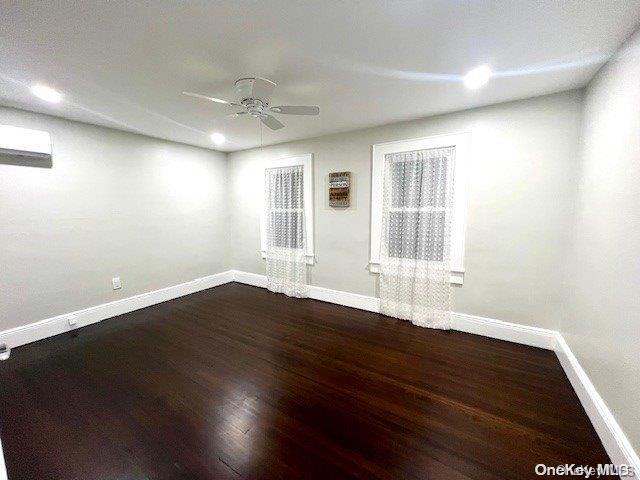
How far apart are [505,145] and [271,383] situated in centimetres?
302

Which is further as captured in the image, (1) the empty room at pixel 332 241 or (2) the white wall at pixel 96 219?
(2) the white wall at pixel 96 219

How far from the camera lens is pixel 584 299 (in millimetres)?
1946

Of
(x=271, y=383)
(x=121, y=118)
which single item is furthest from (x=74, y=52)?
(x=271, y=383)

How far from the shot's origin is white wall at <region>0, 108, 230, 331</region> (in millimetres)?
2648

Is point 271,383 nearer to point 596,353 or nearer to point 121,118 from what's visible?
point 596,353

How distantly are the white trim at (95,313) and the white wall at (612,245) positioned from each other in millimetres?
4259

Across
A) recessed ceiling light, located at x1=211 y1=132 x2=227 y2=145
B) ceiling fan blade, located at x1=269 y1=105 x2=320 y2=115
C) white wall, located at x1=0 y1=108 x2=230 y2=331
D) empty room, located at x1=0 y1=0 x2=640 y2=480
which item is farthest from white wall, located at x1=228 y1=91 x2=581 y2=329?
white wall, located at x1=0 y1=108 x2=230 y2=331

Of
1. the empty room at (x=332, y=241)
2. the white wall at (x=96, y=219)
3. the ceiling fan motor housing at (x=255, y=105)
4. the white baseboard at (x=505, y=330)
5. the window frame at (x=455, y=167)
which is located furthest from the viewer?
the window frame at (x=455, y=167)

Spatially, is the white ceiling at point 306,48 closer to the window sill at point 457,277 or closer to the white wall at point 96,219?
the white wall at point 96,219

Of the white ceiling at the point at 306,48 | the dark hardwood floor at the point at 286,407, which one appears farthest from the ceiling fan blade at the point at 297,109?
the dark hardwood floor at the point at 286,407

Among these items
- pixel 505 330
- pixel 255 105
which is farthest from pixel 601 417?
pixel 255 105

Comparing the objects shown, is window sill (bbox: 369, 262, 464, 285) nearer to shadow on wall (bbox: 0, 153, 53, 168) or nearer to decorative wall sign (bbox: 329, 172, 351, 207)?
decorative wall sign (bbox: 329, 172, 351, 207)

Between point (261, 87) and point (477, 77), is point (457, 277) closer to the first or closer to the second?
point (477, 77)

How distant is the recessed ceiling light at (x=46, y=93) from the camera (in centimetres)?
215
